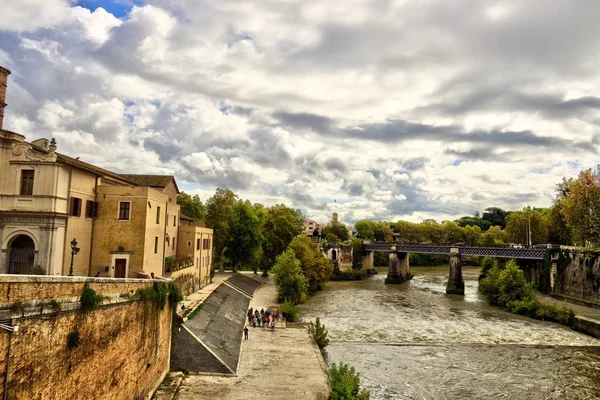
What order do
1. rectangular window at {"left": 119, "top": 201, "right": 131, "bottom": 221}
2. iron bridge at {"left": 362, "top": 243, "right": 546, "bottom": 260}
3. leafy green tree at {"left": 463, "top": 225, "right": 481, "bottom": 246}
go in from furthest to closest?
leafy green tree at {"left": 463, "top": 225, "right": 481, "bottom": 246} < iron bridge at {"left": 362, "top": 243, "right": 546, "bottom": 260} < rectangular window at {"left": 119, "top": 201, "right": 131, "bottom": 221}

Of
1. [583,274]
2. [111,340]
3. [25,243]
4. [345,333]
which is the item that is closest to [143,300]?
[111,340]

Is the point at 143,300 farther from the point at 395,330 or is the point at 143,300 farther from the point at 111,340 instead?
the point at 395,330

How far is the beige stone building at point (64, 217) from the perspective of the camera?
2141 cm

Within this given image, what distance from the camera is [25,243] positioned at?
887 inches

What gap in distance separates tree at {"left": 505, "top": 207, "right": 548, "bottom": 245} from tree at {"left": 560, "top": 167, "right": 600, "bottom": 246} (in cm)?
2763

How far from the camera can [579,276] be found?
4962 centimetres

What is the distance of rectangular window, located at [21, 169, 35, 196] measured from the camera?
21531mm

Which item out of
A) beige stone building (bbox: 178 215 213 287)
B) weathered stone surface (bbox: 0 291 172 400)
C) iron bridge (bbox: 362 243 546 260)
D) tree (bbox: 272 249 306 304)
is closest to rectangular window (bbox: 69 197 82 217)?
weathered stone surface (bbox: 0 291 172 400)

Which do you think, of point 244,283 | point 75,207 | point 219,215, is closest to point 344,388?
point 75,207

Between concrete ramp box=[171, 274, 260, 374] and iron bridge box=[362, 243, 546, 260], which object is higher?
iron bridge box=[362, 243, 546, 260]

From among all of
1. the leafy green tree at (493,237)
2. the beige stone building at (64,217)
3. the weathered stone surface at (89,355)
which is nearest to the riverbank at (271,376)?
the weathered stone surface at (89,355)

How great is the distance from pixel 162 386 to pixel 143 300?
16.7 feet

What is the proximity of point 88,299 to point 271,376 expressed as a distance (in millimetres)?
12842

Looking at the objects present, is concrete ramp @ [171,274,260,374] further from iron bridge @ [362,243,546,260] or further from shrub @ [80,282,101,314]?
iron bridge @ [362,243,546,260]
